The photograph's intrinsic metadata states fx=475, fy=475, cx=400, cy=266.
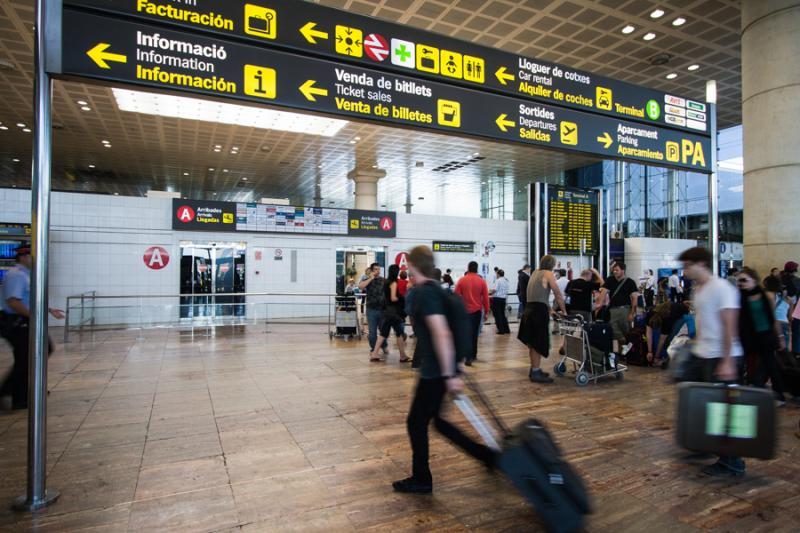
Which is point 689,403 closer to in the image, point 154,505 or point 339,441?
point 339,441

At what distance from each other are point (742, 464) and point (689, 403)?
1.00 meters

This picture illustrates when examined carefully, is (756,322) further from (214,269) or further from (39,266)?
(214,269)

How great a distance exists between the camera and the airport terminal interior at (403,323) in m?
3.14

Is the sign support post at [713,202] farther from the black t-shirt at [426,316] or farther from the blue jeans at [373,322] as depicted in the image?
the blue jeans at [373,322]

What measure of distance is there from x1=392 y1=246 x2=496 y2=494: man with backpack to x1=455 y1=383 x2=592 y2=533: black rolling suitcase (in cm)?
52

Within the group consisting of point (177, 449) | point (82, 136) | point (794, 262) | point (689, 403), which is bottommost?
point (177, 449)

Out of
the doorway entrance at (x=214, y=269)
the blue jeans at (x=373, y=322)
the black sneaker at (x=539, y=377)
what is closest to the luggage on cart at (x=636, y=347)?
the black sneaker at (x=539, y=377)

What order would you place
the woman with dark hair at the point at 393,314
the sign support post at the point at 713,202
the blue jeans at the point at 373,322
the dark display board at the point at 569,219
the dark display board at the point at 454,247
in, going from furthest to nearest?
the dark display board at the point at 454,247 → the dark display board at the point at 569,219 → the blue jeans at the point at 373,322 → the woman with dark hair at the point at 393,314 → the sign support post at the point at 713,202

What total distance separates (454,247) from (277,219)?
7.02 m

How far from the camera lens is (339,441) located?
438cm

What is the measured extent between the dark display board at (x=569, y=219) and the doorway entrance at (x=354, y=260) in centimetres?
657

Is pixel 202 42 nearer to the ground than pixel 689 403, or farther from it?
farther from it

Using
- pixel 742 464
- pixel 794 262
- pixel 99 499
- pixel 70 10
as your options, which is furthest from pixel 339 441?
pixel 794 262

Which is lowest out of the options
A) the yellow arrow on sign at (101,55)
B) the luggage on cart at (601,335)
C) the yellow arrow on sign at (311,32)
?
the luggage on cart at (601,335)
